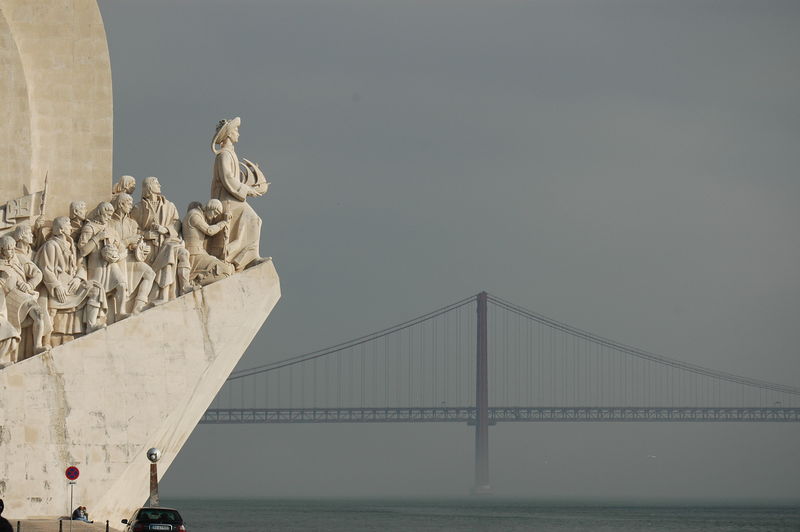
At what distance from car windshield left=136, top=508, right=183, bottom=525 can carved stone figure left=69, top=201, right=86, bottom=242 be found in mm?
3628

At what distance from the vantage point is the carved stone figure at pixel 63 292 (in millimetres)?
16828

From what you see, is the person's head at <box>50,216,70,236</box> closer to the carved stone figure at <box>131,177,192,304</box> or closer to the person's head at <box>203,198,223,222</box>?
the carved stone figure at <box>131,177,192,304</box>

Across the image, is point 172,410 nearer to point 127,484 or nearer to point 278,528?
point 127,484

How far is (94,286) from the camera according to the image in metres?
16.9

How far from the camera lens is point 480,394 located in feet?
192

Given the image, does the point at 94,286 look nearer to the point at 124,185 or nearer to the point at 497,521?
the point at 124,185

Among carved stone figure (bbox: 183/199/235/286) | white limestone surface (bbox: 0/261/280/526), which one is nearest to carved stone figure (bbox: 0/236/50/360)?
white limestone surface (bbox: 0/261/280/526)

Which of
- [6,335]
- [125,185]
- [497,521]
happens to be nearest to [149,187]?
[125,185]

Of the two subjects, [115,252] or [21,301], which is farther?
[115,252]

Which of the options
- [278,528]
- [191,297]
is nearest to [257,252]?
[191,297]

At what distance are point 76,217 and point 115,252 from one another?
2.09ft

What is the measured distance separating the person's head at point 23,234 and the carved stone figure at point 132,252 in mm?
932

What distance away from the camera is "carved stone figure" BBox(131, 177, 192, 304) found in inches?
682

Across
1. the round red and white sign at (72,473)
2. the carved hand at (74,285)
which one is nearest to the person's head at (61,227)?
the carved hand at (74,285)
